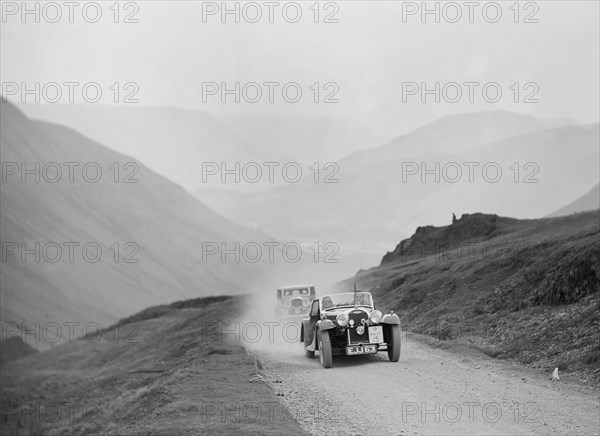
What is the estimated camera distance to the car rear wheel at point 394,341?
26.0 meters

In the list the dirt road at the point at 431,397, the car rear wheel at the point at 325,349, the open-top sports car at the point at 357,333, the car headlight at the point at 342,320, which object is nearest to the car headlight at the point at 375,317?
the open-top sports car at the point at 357,333

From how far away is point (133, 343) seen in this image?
301 feet

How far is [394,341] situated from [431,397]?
5.69 m

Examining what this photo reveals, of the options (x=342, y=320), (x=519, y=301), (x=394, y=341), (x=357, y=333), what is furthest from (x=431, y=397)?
(x=519, y=301)

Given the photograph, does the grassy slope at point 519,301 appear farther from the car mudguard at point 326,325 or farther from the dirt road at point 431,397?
the car mudguard at point 326,325

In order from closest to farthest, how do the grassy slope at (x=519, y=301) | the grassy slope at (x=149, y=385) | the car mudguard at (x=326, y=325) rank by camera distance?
the grassy slope at (x=149, y=385) < the car mudguard at (x=326, y=325) < the grassy slope at (x=519, y=301)

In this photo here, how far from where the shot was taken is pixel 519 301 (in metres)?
36.5

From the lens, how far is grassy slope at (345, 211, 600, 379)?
27922 millimetres

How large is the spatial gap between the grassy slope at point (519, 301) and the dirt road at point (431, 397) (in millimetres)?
2203

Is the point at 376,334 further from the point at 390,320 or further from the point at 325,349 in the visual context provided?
the point at 325,349

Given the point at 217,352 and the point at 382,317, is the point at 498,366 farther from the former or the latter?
the point at 217,352

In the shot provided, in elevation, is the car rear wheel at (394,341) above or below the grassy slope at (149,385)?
above

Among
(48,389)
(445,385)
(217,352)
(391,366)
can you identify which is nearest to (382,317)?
(391,366)

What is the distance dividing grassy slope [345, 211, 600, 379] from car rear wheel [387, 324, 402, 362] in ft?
17.6
